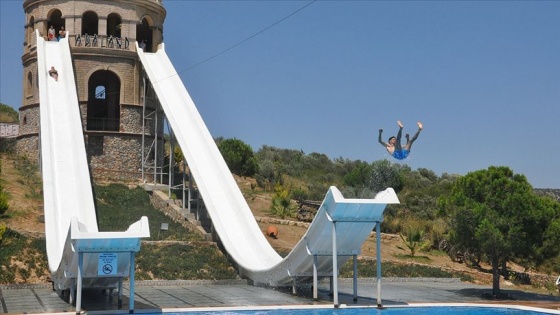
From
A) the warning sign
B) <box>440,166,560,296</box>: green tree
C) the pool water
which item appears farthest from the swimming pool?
<box>440,166,560,296</box>: green tree

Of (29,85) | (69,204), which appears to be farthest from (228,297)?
(29,85)

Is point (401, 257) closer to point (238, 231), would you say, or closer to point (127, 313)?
point (238, 231)

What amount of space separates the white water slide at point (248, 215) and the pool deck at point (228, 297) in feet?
2.10

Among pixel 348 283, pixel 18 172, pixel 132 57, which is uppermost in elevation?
pixel 132 57

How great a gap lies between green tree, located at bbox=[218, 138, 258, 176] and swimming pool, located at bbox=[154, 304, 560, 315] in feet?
75.9

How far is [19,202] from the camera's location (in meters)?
23.5

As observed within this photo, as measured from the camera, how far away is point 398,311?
15305mm

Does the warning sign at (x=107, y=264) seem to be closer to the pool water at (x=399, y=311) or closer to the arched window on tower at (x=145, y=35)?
the pool water at (x=399, y=311)

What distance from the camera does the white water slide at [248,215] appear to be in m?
15.9

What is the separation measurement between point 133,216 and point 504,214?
39.4 ft

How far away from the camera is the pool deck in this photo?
15344 mm

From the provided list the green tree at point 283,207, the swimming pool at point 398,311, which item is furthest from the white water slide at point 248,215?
the green tree at point 283,207

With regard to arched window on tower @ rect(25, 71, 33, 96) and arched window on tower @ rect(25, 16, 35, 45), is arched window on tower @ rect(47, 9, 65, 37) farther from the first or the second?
arched window on tower @ rect(25, 71, 33, 96)

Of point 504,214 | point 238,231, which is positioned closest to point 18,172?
point 238,231
